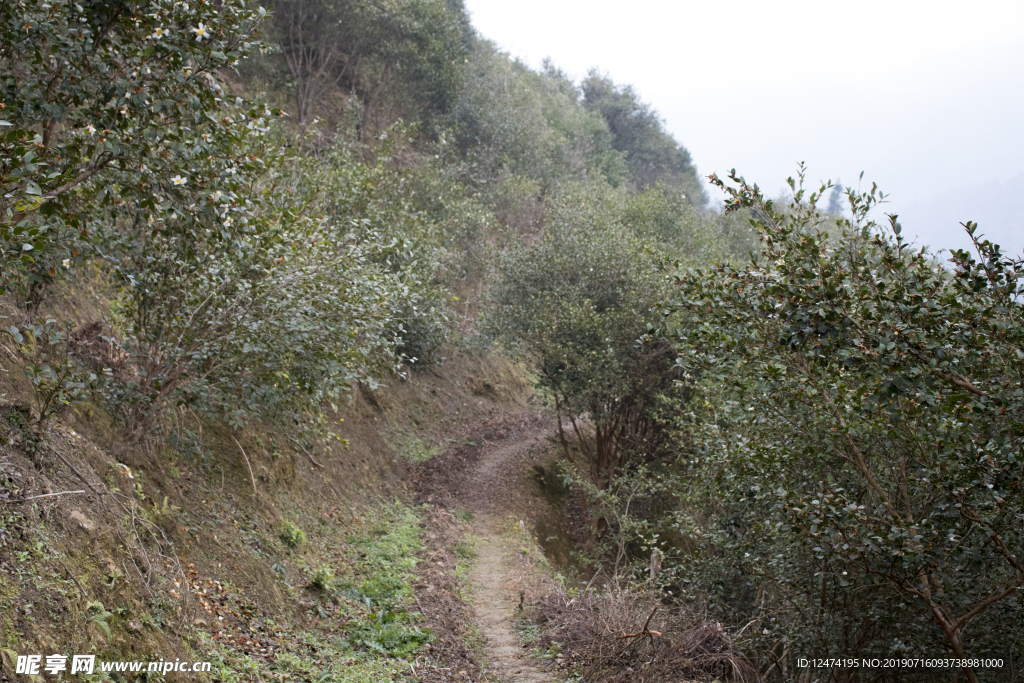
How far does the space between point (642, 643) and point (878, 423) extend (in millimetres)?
4744

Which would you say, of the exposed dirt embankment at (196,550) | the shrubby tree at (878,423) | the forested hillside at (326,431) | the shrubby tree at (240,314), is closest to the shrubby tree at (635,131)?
the forested hillside at (326,431)

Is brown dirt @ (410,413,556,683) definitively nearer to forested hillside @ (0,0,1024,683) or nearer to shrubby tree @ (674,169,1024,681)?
forested hillside @ (0,0,1024,683)

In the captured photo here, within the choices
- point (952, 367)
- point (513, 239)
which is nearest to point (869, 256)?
point (952, 367)

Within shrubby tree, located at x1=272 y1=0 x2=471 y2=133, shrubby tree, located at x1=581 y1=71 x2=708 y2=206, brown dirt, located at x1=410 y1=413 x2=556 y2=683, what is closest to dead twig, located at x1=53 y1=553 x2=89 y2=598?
brown dirt, located at x1=410 y1=413 x2=556 y2=683

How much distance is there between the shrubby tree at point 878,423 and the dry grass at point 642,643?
1108 mm

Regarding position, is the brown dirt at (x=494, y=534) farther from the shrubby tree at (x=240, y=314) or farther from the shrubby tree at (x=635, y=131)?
the shrubby tree at (x=635, y=131)

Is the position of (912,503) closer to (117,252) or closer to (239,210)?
(239,210)

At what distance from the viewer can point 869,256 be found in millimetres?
5645

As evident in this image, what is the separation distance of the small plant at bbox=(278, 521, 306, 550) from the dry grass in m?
4.60

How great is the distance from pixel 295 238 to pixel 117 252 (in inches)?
111

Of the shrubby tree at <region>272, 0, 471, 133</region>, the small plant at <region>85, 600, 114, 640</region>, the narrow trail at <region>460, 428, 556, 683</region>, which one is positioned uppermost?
the shrubby tree at <region>272, 0, 471, 133</region>

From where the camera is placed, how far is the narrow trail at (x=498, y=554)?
356 inches

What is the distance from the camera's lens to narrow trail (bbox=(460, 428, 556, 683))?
29.7ft

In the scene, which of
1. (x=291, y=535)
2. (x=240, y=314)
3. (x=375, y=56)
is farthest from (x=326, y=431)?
(x=375, y=56)
